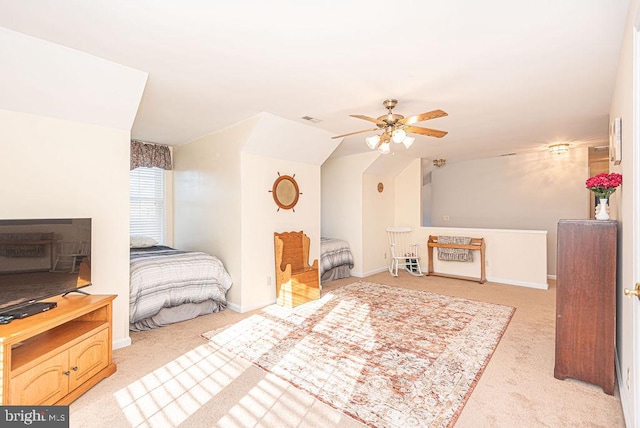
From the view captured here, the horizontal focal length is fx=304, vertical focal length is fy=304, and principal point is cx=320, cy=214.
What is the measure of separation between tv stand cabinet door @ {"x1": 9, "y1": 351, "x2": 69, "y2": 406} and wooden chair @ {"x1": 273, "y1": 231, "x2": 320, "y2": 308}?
229 cm

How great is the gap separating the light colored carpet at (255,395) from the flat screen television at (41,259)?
2.49 ft

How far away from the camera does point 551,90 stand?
112 inches

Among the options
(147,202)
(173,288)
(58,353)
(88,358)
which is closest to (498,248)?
(173,288)

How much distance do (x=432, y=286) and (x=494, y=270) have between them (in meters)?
1.33

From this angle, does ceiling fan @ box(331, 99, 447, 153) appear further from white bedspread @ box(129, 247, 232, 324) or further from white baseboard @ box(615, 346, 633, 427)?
white bedspread @ box(129, 247, 232, 324)


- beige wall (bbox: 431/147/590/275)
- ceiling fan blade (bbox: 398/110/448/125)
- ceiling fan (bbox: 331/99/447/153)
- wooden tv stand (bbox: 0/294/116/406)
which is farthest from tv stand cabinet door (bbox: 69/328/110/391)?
beige wall (bbox: 431/147/590/275)

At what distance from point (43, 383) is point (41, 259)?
2.56 feet

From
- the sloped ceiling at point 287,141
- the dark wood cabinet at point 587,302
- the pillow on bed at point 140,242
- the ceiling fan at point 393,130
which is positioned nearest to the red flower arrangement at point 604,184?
the dark wood cabinet at point 587,302

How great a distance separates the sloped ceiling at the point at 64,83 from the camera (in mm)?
2031

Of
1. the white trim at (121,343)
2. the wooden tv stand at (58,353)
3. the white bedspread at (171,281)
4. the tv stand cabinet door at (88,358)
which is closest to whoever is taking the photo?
the wooden tv stand at (58,353)

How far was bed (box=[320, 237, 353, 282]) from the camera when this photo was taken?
519 centimetres

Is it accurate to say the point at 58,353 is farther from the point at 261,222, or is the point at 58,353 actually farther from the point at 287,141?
the point at 287,141

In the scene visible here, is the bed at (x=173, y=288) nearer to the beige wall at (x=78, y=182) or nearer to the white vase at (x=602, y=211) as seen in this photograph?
the beige wall at (x=78, y=182)

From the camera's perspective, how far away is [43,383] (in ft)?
5.81
